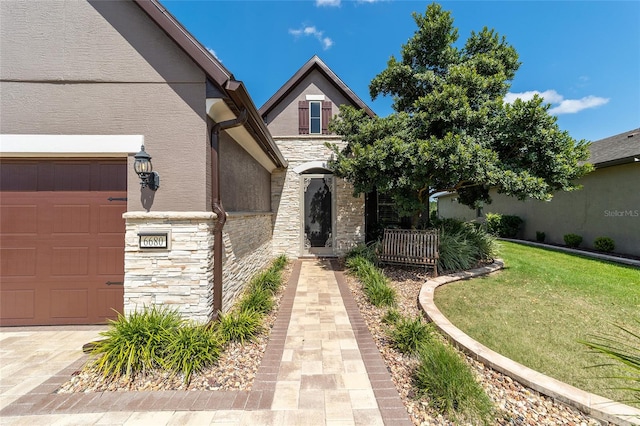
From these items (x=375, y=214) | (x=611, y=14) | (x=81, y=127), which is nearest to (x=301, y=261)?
(x=375, y=214)

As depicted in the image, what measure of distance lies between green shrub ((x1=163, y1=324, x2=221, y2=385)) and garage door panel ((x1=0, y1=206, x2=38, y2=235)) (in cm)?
327

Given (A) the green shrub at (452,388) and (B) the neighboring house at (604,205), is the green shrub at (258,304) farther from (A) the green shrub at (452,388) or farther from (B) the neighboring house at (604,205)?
(B) the neighboring house at (604,205)

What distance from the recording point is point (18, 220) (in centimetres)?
411

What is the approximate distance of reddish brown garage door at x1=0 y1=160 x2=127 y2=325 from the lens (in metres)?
4.11

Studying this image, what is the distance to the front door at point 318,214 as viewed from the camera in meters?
9.75

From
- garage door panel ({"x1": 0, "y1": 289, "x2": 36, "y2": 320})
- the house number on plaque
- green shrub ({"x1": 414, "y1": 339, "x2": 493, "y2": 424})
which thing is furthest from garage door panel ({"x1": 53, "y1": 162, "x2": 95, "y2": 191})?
green shrub ({"x1": 414, "y1": 339, "x2": 493, "y2": 424})

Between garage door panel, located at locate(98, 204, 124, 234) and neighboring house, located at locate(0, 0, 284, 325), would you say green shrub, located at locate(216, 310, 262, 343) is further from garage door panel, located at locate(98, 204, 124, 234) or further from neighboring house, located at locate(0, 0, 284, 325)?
garage door panel, located at locate(98, 204, 124, 234)

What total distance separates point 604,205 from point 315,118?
12380mm

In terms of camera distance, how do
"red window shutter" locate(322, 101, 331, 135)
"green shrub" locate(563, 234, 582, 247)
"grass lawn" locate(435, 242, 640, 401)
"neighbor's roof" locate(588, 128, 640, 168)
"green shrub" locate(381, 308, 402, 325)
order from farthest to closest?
"green shrub" locate(563, 234, 582, 247), "red window shutter" locate(322, 101, 331, 135), "neighbor's roof" locate(588, 128, 640, 168), "green shrub" locate(381, 308, 402, 325), "grass lawn" locate(435, 242, 640, 401)

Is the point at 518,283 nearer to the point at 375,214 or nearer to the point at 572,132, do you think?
the point at 572,132

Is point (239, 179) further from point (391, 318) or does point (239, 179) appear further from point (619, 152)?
point (619, 152)

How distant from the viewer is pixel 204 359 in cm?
322

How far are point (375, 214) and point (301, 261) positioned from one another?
3.56m
